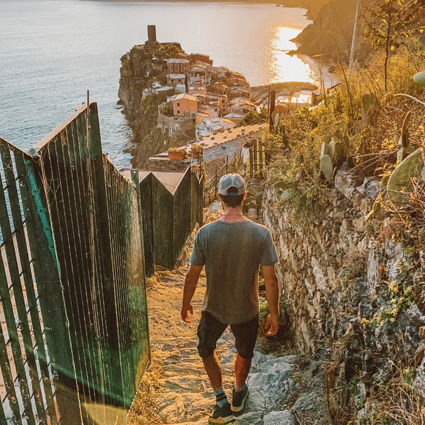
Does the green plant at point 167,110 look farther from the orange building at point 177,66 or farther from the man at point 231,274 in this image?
the man at point 231,274

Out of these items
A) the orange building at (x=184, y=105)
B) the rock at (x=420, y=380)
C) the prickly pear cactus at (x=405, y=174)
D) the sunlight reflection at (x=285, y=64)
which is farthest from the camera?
the sunlight reflection at (x=285, y=64)

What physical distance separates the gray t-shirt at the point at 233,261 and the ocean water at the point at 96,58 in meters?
9.76

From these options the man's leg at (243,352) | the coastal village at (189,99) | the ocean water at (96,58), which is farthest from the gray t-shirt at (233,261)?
the coastal village at (189,99)

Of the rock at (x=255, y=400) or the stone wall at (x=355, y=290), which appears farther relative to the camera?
the rock at (x=255, y=400)

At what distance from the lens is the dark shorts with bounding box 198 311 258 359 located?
345cm

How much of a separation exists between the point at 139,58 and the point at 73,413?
7616 centimetres

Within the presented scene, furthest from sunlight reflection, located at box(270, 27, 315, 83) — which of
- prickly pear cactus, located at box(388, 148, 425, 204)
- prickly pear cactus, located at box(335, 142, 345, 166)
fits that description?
prickly pear cactus, located at box(388, 148, 425, 204)

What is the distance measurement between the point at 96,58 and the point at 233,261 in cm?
11126

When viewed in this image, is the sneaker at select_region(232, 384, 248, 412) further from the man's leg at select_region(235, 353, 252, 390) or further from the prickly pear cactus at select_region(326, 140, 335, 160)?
the prickly pear cactus at select_region(326, 140, 335, 160)

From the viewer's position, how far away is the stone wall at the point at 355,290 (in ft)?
8.71

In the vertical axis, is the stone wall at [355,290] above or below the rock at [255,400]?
above

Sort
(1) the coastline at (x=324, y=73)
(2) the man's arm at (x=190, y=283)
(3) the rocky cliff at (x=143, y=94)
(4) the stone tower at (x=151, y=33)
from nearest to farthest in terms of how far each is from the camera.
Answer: (2) the man's arm at (x=190, y=283)
(1) the coastline at (x=324, y=73)
(3) the rocky cliff at (x=143, y=94)
(4) the stone tower at (x=151, y=33)

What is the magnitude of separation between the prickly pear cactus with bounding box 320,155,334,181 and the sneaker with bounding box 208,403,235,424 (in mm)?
2541

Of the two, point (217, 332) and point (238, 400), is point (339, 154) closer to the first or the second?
point (217, 332)
